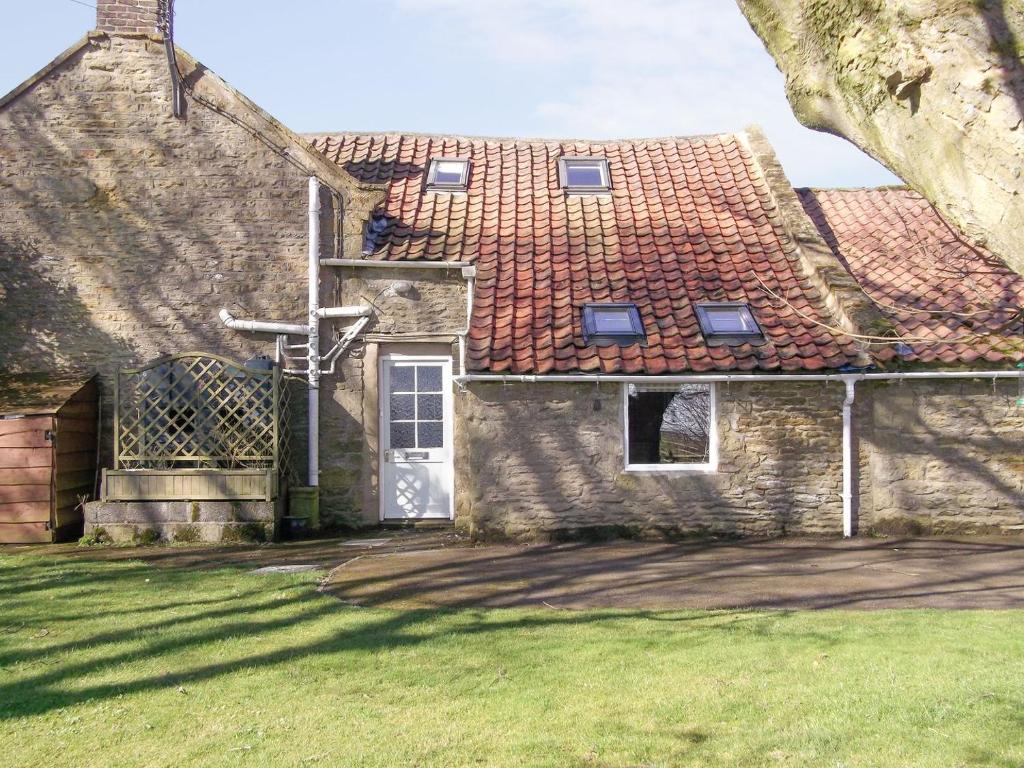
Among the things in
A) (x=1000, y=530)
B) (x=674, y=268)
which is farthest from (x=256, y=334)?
(x=1000, y=530)

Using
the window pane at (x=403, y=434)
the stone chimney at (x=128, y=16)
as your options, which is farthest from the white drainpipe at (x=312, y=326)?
the stone chimney at (x=128, y=16)

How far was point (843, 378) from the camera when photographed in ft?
38.1

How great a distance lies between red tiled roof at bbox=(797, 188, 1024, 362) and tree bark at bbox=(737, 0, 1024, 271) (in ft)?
26.1

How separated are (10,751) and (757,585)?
6.31m

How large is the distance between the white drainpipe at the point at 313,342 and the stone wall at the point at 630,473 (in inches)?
94.7

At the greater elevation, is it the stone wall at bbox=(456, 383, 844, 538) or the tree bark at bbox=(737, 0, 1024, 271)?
the tree bark at bbox=(737, 0, 1024, 271)

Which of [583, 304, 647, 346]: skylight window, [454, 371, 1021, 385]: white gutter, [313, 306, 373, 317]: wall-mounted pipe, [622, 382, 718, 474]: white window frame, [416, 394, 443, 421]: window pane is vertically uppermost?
[313, 306, 373, 317]: wall-mounted pipe

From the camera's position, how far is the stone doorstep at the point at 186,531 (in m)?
11.7

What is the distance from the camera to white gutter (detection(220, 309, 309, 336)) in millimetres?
12992

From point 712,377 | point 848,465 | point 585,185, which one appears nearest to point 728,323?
point 712,377

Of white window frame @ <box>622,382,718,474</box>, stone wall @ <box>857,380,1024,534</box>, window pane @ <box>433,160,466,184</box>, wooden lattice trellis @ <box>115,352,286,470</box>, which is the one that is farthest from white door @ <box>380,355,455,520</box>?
stone wall @ <box>857,380,1024,534</box>

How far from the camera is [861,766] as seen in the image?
4.46m

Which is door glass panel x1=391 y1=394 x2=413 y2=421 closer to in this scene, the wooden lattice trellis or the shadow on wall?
the wooden lattice trellis

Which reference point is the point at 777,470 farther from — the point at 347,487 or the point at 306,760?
the point at 306,760
